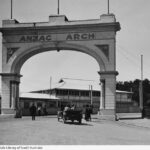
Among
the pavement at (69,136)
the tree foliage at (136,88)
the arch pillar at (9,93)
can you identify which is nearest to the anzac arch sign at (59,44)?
the arch pillar at (9,93)

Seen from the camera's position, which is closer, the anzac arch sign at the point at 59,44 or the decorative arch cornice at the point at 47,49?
the anzac arch sign at the point at 59,44

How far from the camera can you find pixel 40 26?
99.0 feet

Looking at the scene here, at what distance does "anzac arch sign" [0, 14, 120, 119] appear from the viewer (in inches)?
1150

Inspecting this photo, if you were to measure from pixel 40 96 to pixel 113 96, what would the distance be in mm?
22572

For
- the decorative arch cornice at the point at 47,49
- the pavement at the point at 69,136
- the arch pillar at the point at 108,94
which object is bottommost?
the pavement at the point at 69,136

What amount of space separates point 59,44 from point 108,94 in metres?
6.22

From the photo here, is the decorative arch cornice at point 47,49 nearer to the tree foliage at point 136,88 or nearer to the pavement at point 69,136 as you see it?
the pavement at point 69,136

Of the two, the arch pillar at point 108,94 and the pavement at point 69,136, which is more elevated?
the arch pillar at point 108,94

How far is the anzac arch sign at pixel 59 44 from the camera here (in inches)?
1150

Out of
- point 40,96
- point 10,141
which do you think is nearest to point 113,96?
point 10,141

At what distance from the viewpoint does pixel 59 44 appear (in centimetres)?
3014

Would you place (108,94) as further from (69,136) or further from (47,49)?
(69,136)

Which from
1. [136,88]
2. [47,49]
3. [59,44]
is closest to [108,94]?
[59,44]

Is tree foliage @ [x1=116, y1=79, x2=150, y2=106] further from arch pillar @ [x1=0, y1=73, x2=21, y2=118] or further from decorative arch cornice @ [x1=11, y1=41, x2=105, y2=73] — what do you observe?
arch pillar @ [x1=0, y1=73, x2=21, y2=118]
